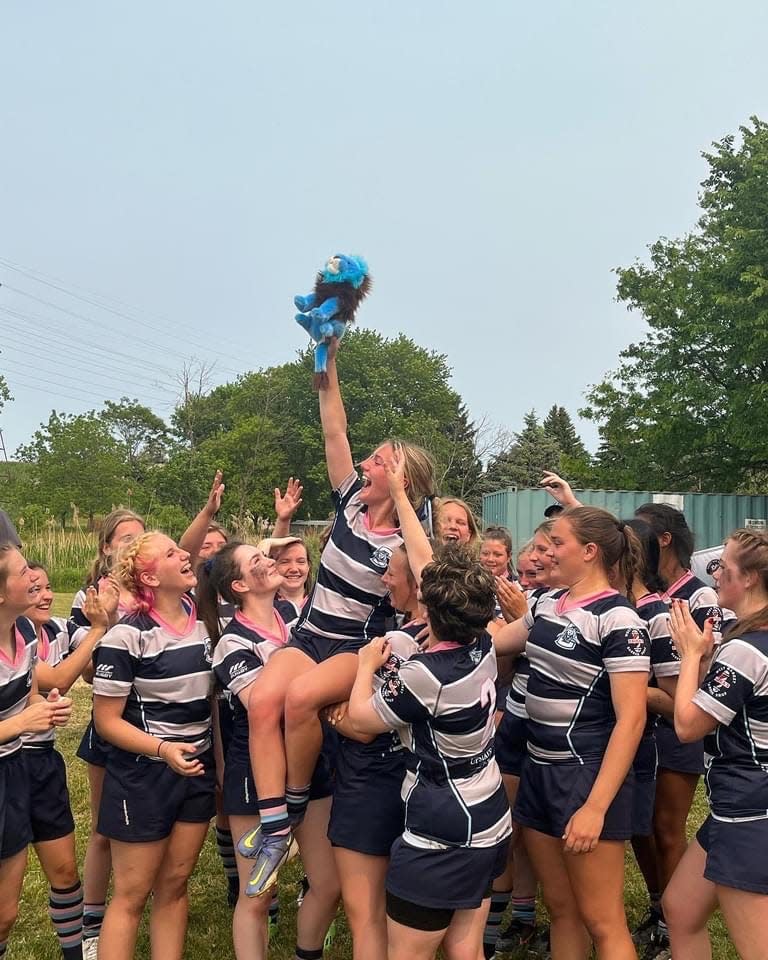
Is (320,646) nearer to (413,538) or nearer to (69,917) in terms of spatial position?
(413,538)

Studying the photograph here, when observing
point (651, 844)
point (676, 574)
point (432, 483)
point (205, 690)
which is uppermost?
point (432, 483)

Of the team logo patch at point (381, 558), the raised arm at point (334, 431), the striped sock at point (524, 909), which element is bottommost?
the striped sock at point (524, 909)

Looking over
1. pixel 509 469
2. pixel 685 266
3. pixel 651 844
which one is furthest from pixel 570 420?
pixel 651 844

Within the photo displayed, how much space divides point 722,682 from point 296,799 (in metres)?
1.68

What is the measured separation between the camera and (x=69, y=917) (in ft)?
11.8

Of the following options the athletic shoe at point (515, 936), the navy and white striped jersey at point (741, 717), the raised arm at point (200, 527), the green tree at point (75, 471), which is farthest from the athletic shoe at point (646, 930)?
the green tree at point (75, 471)

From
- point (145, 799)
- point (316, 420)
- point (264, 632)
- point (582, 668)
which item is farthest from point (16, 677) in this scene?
point (316, 420)

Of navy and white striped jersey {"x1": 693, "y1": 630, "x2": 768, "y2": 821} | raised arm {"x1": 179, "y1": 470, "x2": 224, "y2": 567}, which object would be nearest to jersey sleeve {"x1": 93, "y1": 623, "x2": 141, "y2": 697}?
raised arm {"x1": 179, "y1": 470, "x2": 224, "y2": 567}

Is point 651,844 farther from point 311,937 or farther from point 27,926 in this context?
point 27,926

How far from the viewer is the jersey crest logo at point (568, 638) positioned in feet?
9.93

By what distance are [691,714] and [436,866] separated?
1001 millimetres

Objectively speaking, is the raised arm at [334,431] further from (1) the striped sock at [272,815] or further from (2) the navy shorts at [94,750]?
(2) the navy shorts at [94,750]

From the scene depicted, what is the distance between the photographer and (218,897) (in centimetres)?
474

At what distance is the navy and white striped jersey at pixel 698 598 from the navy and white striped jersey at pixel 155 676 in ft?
7.11
